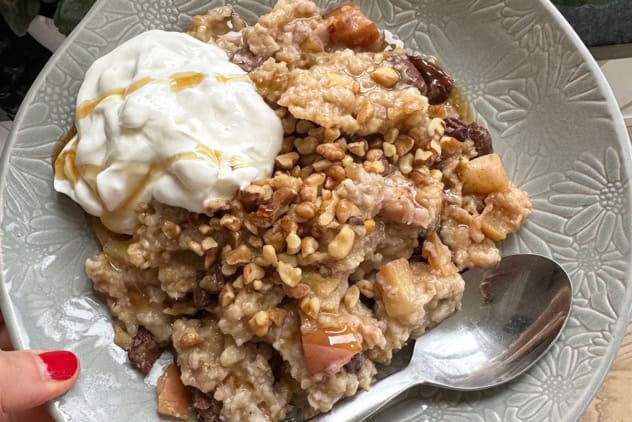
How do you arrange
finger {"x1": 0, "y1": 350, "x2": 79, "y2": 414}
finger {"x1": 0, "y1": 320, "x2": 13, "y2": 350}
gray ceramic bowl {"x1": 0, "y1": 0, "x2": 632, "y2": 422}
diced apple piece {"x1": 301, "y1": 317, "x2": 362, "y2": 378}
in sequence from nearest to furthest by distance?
finger {"x1": 0, "y1": 350, "x2": 79, "y2": 414}
diced apple piece {"x1": 301, "y1": 317, "x2": 362, "y2": 378}
gray ceramic bowl {"x1": 0, "y1": 0, "x2": 632, "y2": 422}
finger {"x1": 0, "y1": 320, "x2": 13, "y2": 350}

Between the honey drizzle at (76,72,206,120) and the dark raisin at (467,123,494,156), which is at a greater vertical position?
the honey drizzle at (76,72,206,120)

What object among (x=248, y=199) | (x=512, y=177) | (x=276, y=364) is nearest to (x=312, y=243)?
(x=248, y=199)

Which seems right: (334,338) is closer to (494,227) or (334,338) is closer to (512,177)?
(494,227)

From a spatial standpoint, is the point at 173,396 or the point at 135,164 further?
the point at 173,396

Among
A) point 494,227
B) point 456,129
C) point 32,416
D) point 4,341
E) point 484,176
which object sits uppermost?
point 456,129

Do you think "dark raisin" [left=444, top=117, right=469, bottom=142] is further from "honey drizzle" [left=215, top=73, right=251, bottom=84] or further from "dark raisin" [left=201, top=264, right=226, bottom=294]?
"dark raisin" [left=201, top=264, right=226, bottom=294]

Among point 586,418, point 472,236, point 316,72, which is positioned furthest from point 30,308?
point 586,418

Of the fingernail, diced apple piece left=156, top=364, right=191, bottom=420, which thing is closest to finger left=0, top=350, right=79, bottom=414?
the fingernail

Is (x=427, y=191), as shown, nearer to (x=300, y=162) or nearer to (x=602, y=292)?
(x=300, y=162)
